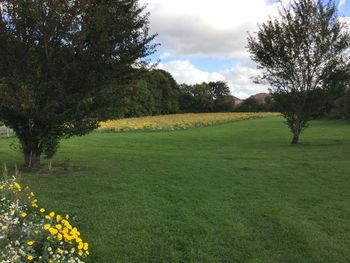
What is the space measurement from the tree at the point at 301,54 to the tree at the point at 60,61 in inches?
541

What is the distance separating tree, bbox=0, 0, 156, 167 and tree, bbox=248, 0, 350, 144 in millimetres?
13750

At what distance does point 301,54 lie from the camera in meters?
22.9

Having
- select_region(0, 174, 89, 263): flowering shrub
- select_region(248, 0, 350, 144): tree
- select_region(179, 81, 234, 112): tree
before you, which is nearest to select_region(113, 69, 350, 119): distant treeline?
select_region(179, 81, 234, 112): tree

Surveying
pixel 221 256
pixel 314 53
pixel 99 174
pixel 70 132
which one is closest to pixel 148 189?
pixel 99 174

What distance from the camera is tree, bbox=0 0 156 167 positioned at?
1038 centimetres

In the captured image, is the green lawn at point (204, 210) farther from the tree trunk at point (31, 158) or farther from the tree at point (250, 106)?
the tree at point (250, 106)

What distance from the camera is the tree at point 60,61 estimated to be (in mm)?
10383

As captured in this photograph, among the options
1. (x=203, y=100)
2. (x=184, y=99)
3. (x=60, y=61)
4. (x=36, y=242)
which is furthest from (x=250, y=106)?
(x=36, y=242)

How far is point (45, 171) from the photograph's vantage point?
11.5 m

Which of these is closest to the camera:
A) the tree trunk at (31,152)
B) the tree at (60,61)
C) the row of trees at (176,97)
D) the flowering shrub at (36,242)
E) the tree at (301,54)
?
the flowering shrub at (36,242)

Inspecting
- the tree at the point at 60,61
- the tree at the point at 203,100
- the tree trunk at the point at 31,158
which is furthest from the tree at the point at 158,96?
the tree at the point at 60,61

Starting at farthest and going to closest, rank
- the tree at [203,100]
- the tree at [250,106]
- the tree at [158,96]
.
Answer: the tree at [203,100], the tree at [250,106], the tree at [158,96]

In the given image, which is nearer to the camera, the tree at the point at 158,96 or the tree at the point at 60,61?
the tree at the point at 60,61

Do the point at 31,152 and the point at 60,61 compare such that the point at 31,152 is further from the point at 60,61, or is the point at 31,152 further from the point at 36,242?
the point at 36,242
